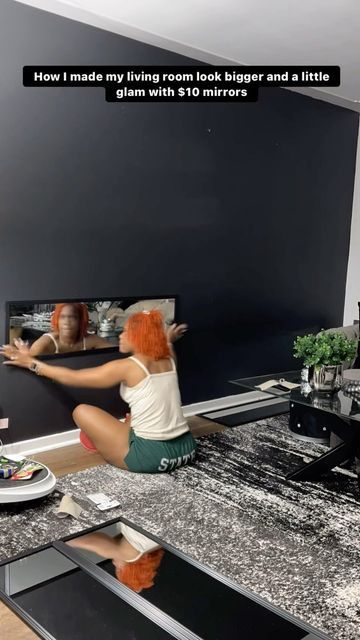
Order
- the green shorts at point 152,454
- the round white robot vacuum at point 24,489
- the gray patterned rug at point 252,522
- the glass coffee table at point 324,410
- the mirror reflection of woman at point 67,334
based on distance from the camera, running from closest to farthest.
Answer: the gray patterned rug at point 252,522
the round white robot vacuum at point 24,489
the glass coffee table at point 324,410
the green shorts at point 152,454
the mirror reflection of woman at point 67,334

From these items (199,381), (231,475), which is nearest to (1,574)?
(231,475)

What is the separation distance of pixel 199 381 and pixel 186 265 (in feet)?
3.09

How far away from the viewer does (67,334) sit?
3766mm

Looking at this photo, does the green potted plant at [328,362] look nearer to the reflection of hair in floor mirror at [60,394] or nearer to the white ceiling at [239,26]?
the reflection of hair in floor mirror at [60,394]

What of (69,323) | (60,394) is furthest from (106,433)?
(69,323)

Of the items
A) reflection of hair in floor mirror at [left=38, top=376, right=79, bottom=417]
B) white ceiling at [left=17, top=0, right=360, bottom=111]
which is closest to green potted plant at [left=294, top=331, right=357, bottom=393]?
reflection of hair in floor mirror at [left=38, top=376, right=79, bottom=417]

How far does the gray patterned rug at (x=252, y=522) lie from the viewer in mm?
2254

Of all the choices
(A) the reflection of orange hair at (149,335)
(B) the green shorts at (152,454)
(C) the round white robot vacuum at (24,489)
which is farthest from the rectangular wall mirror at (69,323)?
(C) the round white robot vacuum at (24,489)

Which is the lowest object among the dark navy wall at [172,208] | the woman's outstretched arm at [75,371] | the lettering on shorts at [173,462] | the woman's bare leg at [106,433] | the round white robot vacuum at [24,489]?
the lettering on shorts at [173,462]

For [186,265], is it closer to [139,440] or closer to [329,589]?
[139,440]

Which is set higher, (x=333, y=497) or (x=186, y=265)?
(x=186, y=265)

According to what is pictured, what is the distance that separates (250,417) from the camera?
4.47m

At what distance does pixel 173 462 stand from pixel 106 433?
399 millimetres

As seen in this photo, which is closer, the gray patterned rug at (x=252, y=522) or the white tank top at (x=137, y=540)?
the gray patterned rug at (x=252, y=522)
